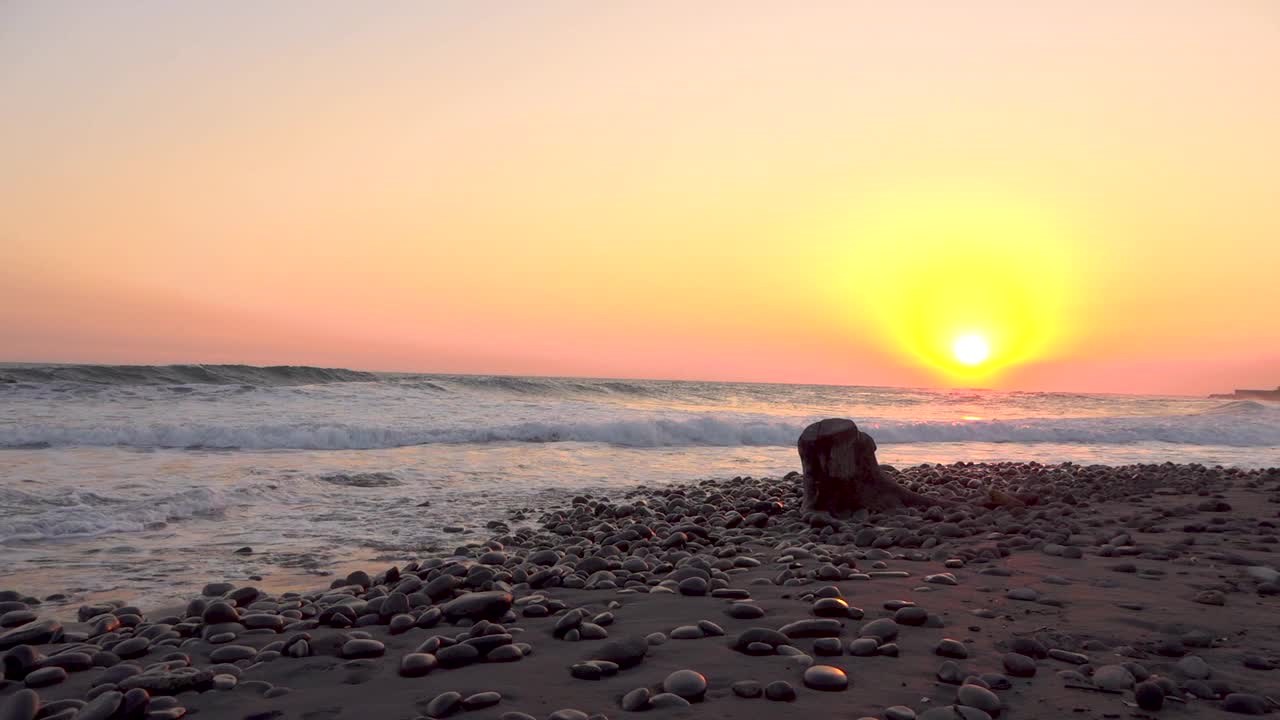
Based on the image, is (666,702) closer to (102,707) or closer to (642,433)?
(102,707)

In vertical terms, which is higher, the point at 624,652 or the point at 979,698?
the point at 979,698

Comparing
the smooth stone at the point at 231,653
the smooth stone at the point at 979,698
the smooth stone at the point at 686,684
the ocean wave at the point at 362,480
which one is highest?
the smooth stone at the point at 979,698

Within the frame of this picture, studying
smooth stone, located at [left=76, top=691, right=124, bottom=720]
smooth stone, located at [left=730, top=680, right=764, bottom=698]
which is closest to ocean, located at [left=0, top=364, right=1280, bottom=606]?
smooth stone, located at [left=76, top=691, right=124, bottom=720]

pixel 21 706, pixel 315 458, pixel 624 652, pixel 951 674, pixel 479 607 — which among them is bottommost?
pixel 315 458

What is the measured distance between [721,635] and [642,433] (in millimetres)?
14235

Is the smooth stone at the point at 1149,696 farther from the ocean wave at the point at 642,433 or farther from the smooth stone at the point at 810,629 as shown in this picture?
the ocean wave at the point at 642,433

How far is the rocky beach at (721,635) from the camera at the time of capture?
2543 mm

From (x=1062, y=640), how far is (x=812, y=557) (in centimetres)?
210

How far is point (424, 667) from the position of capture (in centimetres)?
296

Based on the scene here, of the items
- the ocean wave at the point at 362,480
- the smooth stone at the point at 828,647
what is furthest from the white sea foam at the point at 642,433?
the smooth stone at the point at 828,647

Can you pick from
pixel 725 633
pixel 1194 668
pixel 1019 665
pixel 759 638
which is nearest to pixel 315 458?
pixel 725 633

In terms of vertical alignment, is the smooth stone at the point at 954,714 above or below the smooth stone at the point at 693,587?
above

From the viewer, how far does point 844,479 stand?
23.2ft

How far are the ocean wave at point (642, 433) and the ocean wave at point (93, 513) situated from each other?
20.1ft
